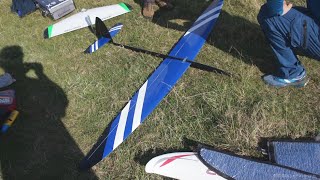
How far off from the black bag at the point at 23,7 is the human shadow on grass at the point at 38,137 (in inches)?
66.8

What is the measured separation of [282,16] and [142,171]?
247 centimetres

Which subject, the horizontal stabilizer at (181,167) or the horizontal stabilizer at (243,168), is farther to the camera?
the horizontal stabilizer at (181,167)

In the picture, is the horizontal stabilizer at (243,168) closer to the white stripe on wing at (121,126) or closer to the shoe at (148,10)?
the white stripe on wing at (121,126)

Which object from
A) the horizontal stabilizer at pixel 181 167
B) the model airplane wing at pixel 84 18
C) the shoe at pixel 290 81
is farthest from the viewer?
the model airplane wing at pixel 84 18

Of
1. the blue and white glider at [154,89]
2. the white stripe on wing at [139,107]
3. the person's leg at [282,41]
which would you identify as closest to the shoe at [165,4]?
the blue and white glider at [154,89]

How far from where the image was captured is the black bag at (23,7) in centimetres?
694

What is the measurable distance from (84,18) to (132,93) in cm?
230

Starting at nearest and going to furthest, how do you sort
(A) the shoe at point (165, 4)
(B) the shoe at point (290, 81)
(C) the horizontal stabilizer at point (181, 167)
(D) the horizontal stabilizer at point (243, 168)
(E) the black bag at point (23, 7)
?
(D) the horizontal stabilizer at point (243, 168)
(C) the horizontal stabilizer at point (181, 167)
(B) the shoe at point (290, 81)
(A) the shoe at point (165, 4)
(E) the black bag at point (23, 7)

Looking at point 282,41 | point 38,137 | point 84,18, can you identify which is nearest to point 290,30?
point 282,41

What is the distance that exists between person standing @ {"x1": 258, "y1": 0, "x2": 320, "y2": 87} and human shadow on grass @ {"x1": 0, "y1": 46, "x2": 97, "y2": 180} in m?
2.79

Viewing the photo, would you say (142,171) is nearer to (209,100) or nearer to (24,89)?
(209,100)

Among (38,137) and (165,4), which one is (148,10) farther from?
(38,137)

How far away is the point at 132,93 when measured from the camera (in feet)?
16.6

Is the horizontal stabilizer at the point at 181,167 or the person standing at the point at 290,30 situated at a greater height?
the person standing at the point at 290,30
